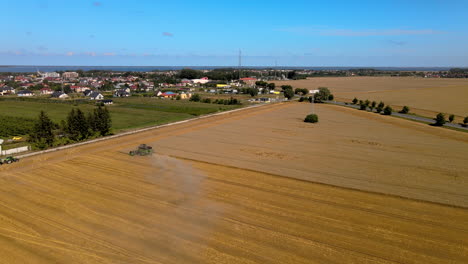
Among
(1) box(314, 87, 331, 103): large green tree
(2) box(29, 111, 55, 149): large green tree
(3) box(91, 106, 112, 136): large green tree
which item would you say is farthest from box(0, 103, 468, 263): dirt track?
(1) box(314, 87, 331, 103): large green tree

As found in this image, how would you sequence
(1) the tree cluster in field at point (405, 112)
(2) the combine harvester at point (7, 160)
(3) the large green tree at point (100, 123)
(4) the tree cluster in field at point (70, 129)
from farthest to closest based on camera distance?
(1) the tree cluster in field at point (405, 112)
(3) the large green tree at point (100, 123)
(4) the tree cluster in field at point (70, 129)
(2) the combine harvester at point (7, 160)

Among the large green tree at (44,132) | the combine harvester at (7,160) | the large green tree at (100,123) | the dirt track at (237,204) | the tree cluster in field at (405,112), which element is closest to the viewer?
the dirt track at (237,204)

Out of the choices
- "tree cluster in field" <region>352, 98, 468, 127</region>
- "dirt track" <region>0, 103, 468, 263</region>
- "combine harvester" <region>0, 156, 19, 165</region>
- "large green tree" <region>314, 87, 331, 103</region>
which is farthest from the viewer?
"large green tree" <region>314, 87, 331, 103</region>

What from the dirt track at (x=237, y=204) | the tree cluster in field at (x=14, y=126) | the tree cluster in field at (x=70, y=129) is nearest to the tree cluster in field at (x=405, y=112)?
the dirt track at (x=237, y=204)

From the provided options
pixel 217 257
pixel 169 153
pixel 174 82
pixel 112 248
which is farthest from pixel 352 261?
pixel 174 82

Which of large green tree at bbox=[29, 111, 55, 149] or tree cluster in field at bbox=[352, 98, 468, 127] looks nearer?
large green tree at bbox=[29, 111, 55, 149]

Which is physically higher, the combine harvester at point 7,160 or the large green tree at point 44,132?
the large green tree at point 44,132

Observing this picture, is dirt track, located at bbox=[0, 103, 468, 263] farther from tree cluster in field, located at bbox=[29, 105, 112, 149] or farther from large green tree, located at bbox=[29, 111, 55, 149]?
tree cluster in field, located at bbox=[29, 105, 112, 149]

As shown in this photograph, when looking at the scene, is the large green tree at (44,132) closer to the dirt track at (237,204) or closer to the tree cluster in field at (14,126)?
the dirt track at (237,204)
